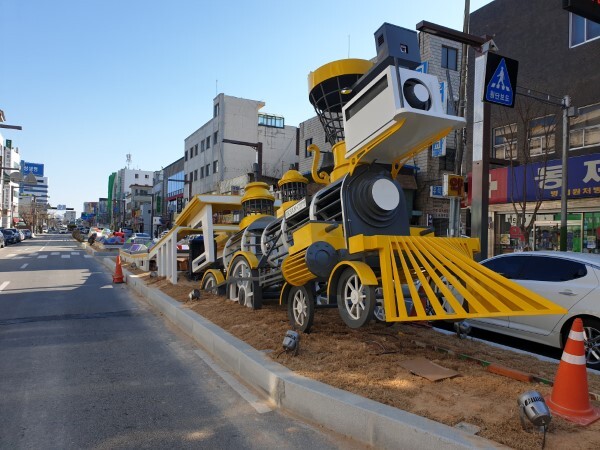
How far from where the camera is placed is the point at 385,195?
518cm

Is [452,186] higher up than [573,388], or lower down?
higher up

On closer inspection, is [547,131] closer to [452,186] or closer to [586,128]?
[586,128]

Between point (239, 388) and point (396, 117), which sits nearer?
point (396, 117)

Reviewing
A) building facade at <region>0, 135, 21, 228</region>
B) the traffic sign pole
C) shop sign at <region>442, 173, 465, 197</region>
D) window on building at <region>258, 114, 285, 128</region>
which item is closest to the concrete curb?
the traffic sign pole

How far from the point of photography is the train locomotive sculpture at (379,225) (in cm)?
419

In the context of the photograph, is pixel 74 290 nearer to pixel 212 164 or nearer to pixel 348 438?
pixel 348 438

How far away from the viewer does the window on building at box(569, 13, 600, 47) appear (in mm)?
14148

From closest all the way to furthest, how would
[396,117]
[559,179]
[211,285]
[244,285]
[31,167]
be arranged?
[396,117] < [244,285] < [211,285] < [559,179] < [31,167]

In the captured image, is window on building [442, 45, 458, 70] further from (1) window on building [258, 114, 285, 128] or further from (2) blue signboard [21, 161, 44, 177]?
(2) blue signboard [21, 161, 44, 177]

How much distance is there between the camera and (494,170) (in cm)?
1672

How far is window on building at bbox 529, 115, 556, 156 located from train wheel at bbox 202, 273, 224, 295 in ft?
35.5

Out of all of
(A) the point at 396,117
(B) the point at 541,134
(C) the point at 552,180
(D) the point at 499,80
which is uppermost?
(B) the point at 541,134

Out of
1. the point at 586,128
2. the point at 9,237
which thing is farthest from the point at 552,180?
the point at 9,237

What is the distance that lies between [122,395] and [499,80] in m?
7.91
